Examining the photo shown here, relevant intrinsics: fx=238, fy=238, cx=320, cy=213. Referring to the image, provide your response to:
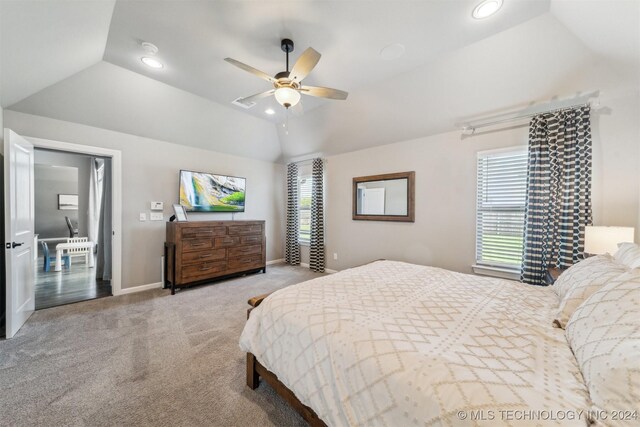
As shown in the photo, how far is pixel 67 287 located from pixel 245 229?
296 cm

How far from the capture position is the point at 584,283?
1399 millimetres

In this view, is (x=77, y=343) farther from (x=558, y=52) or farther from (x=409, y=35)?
(x=558, y=52)

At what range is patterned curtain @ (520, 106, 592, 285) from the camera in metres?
2.58

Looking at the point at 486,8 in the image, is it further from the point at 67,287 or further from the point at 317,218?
the point at 67,287

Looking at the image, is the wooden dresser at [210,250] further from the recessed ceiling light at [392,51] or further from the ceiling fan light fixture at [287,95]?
the recessed ceiling light at [392,51]

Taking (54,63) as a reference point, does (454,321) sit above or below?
below

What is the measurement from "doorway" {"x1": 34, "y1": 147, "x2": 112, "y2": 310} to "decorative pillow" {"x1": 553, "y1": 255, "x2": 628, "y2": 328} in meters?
5.21

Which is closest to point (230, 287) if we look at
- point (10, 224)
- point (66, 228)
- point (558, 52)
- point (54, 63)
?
point (10, 224)

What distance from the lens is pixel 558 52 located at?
7.84 ft

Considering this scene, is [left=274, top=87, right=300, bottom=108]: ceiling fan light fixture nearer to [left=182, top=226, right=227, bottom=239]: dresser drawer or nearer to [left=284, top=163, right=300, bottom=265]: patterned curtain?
[left=182, top=226, right=227, bottom=239]: dresser drawer

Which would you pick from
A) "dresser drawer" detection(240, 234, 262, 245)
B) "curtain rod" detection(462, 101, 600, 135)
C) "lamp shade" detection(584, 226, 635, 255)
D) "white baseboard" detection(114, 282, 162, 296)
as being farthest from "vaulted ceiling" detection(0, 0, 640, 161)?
"white baseboard" detection(114, 282, 162, 296)

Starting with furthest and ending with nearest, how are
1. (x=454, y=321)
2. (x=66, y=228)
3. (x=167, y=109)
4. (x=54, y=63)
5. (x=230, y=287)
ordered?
1. (x=66, y=228)
2. (x=230, y=287)
3. (x=167, y=109)
4. (x=54, y=63)
5. (x=454, y=321)

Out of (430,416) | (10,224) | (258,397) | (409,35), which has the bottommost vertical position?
(258,397)

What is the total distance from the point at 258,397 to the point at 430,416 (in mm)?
1360
